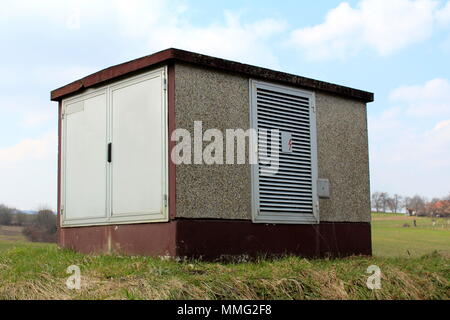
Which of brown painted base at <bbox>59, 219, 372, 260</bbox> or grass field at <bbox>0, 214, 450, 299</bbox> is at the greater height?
brown painted base at <bbox>59, 219, 372, 260</bbox>

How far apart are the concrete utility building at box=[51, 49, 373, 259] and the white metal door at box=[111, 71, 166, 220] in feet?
0.05

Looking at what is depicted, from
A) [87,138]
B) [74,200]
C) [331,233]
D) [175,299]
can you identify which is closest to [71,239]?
[74,200]

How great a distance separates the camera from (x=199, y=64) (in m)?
7.80

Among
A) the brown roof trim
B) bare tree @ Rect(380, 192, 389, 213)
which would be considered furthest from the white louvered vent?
bare tree @ Rect(380, 192, 389, 213)

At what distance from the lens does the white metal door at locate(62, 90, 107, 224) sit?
8.68 meters

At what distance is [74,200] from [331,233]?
4.04 metres

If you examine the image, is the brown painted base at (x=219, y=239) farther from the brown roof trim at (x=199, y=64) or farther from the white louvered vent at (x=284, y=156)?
the brown roof trim at (x=199, y=64)

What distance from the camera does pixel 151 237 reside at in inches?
302

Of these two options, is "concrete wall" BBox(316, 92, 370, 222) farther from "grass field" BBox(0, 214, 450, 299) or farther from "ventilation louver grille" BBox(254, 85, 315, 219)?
"grass field" BBox(0, 214, 450, 299)

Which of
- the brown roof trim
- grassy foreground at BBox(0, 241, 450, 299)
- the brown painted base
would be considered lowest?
grassy foreground at BBox(0, 241, 450, 299)

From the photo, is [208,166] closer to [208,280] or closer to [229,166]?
[229,166]

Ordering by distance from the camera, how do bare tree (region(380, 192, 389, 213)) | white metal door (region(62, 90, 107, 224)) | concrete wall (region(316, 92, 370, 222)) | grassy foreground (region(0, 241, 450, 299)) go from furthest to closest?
bare tree (region(380, 192, 389, 213))
concrete wall (region(316, 92, 370, 222))
white metal door (region(62, 90, 107, 224))
grassy foreground (region(0, 241, 450, 299))
